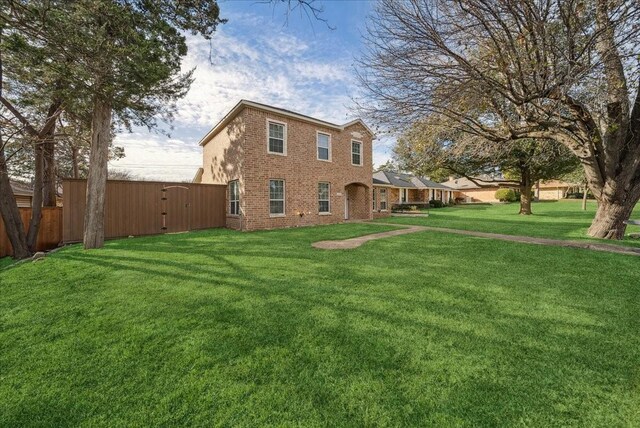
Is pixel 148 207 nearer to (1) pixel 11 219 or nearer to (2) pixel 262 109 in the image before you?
(1) pixel 11 219

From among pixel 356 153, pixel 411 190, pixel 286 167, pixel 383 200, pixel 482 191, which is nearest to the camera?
pixel 286 167

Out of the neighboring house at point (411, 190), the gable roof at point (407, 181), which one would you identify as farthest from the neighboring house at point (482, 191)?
the gable roof at point (407, 181)

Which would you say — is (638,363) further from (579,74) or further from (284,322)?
(579,74)

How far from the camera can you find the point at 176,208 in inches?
482

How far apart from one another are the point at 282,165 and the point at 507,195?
3983 centimetres

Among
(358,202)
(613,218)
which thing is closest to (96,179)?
(358,202)

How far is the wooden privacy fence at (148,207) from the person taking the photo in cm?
984

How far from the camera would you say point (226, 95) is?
12.9 metres

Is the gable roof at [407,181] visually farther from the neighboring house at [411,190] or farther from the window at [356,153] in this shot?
the window at [356,153]

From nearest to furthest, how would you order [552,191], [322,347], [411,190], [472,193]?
1. [322,347]
2. [411,190]
3. [472,193]
4. [552,191]

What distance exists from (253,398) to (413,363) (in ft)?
4.73

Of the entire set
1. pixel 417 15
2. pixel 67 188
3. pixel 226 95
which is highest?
pixel 226 95

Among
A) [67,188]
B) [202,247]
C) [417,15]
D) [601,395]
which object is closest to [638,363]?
[601,395]

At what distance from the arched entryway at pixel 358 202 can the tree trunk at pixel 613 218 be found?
10715 millimetres
